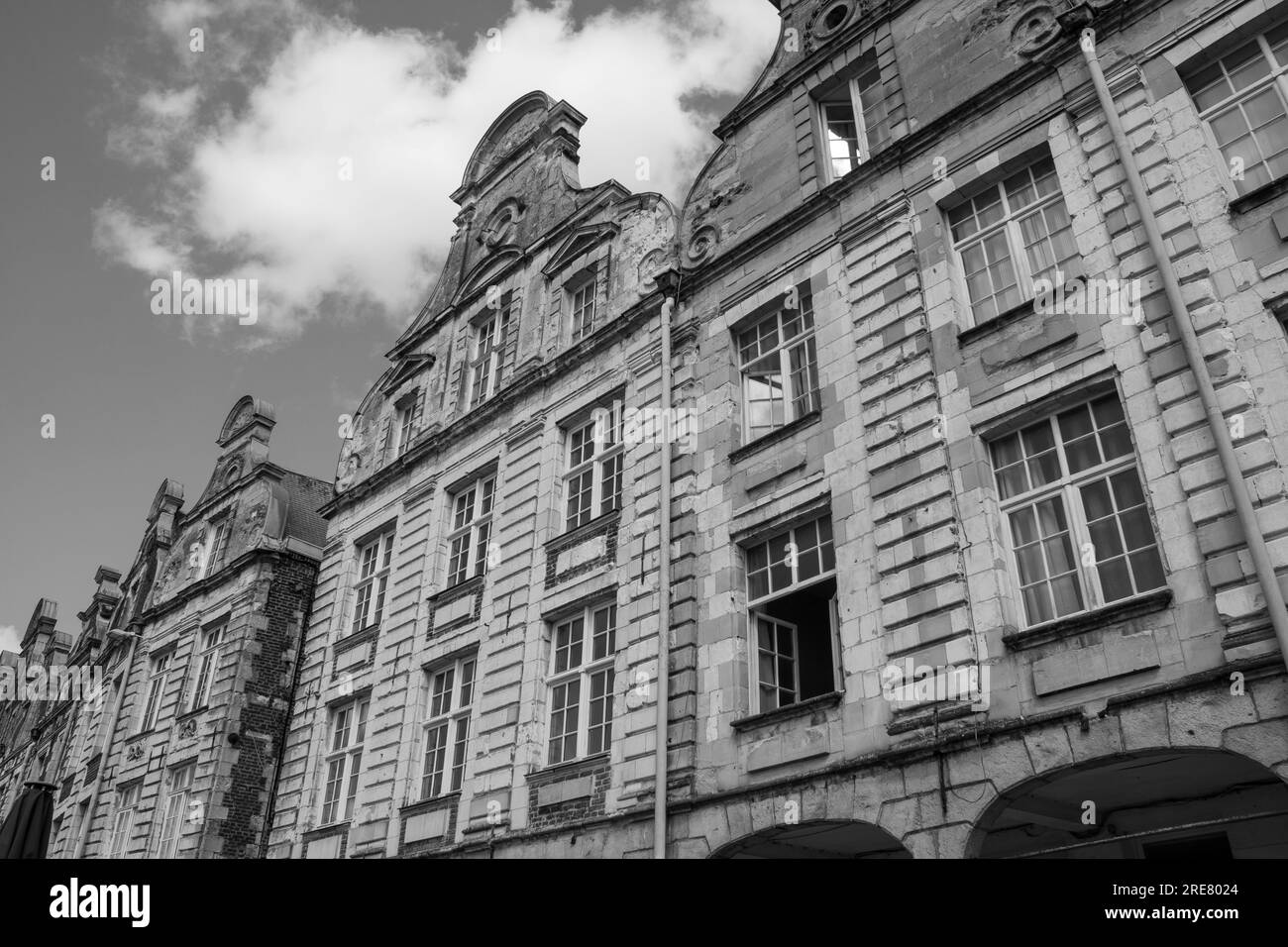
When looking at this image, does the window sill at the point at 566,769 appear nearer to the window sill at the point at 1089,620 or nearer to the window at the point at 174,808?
the window sill at the point at 1089,620

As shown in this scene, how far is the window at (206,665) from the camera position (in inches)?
941

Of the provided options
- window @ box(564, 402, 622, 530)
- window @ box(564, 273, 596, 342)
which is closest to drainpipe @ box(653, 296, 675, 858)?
window @ box(564, 402, 622, 530)

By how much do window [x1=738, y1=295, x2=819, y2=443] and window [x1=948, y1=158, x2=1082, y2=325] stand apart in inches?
90.5

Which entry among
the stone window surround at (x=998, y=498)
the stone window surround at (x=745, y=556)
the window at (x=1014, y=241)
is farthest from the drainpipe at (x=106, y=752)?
the window at (x=1014, y=241)

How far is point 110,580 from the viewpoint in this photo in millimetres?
44812

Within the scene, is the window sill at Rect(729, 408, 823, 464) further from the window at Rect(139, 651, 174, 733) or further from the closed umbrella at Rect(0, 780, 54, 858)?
the window at Rect(139, 651, 174, 733)

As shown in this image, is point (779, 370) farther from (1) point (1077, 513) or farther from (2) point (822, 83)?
(1) point (1077, 513)

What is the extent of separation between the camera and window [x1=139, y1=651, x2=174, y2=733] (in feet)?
83.6

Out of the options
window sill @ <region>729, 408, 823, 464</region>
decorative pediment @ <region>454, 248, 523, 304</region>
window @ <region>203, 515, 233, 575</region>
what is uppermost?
decorative pediment @ <region>454, 248, 523, 304</region>

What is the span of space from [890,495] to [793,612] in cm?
228

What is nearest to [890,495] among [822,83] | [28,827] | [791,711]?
[791,711]

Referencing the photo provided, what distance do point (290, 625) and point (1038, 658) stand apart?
1889 centimetres
